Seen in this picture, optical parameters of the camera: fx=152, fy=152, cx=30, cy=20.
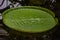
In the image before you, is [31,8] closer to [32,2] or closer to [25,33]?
[32,2]

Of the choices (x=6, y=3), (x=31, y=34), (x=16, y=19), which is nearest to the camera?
(x=31, y=34)

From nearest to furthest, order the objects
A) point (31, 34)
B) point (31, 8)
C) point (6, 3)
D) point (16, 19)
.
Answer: point (31, 34) < point (16, 19) < point (31, 8) < point (6, 3)

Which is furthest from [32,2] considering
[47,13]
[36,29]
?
[36,29]

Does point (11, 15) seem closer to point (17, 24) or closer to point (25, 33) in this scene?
point (17, 24)

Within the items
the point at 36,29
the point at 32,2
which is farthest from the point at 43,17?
the point at 32,2

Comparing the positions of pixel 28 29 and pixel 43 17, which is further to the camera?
pixel 43 17

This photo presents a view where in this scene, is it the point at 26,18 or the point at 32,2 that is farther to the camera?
the point at 32,2
